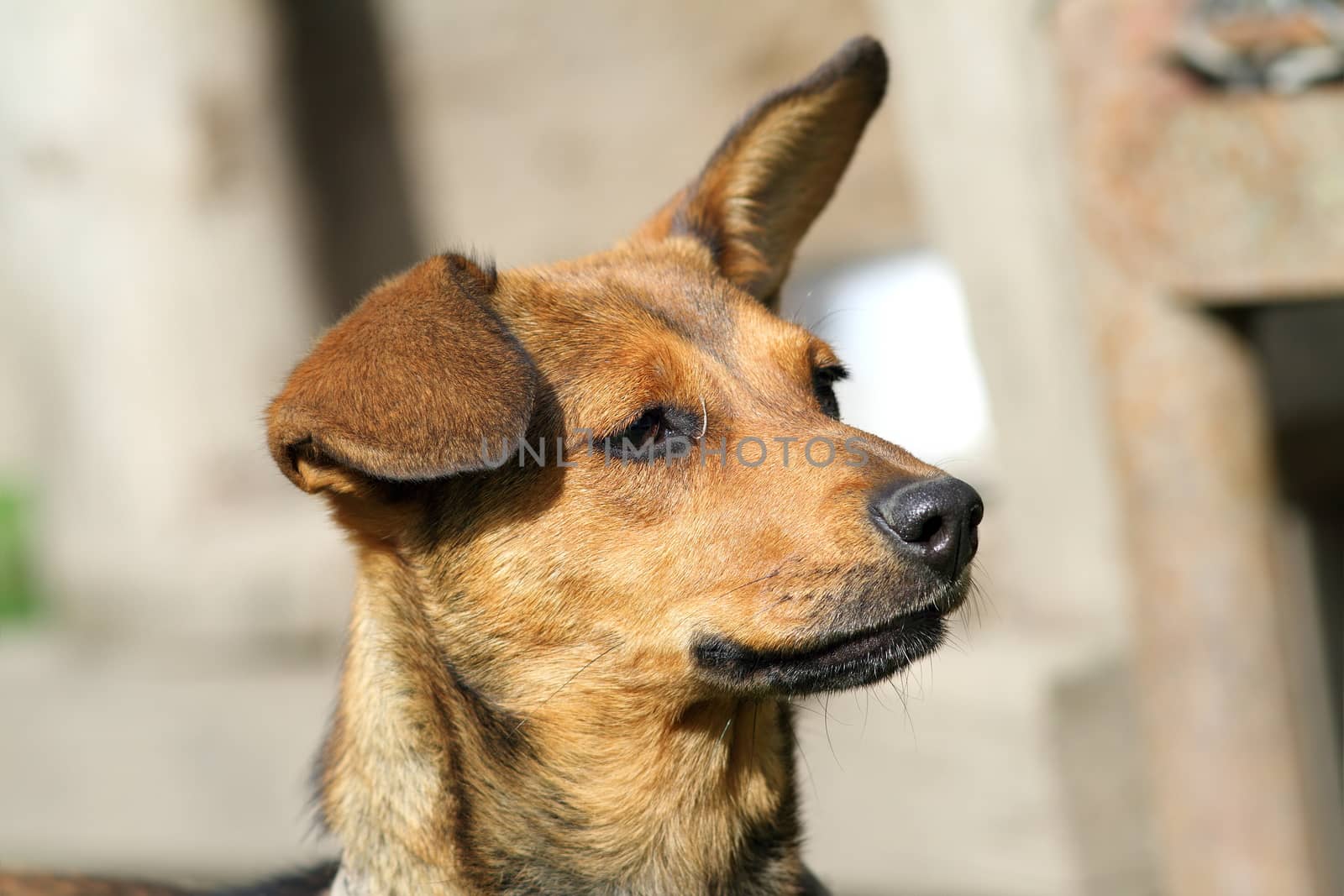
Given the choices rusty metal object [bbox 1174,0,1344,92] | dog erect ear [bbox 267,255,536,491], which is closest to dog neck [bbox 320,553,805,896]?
dog erect ear [bbox 267,255,536,491]

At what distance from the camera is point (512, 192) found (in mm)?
7148

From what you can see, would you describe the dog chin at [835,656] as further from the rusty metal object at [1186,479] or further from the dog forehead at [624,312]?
the rusty metal object at [1186,479]

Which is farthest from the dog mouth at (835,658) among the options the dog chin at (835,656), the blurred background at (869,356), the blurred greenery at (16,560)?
the blurred greenery at (16,560)

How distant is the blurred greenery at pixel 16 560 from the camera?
391 inches

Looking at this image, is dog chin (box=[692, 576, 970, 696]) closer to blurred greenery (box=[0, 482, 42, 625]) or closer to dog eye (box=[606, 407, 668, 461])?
dog eye (box=[606, 407, 668, 461])

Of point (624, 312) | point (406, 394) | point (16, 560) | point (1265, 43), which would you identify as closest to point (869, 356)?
point (1265, 43)

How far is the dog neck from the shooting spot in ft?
9.43

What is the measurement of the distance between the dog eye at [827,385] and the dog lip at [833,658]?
27.6 inches

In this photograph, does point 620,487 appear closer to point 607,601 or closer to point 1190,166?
point 607,601

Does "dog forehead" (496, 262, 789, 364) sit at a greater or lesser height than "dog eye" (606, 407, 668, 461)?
greater

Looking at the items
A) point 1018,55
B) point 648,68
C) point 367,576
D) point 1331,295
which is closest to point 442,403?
point 367,576

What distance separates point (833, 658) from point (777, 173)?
4.62 ft

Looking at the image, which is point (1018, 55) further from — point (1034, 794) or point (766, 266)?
point (1034, 794)

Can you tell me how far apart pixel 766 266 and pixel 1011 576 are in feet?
6.37
